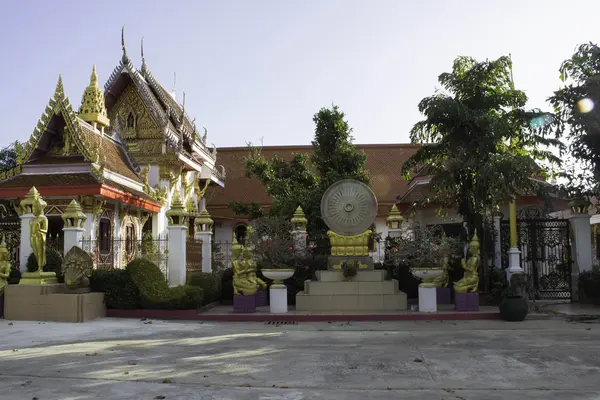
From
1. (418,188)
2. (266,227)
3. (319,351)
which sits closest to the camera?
(319,351)

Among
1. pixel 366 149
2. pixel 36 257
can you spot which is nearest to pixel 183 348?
pixel 36 257

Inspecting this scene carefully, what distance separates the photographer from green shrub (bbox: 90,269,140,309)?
11734 millimetres

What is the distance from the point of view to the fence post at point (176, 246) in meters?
12.3

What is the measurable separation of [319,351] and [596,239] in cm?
2363

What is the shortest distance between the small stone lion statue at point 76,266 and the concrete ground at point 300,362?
3.98 feet

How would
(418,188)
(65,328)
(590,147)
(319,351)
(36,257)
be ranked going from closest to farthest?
1. (319,351)
2. (65,328)
3. (36,257)
4. (590,147)
5. (418,188)

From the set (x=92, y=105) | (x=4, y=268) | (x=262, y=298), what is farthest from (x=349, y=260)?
(x=92, y=105)

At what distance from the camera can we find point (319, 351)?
24.6 feet

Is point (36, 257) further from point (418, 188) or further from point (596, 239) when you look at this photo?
point (596, 239)

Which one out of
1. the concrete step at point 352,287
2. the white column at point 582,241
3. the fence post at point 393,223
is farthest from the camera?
the fence post at point 393,223

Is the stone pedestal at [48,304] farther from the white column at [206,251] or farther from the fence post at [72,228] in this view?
the white column at [206,251]

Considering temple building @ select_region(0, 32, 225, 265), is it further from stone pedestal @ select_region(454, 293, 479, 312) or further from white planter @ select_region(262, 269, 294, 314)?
stone pedestal @ select_region(454, 293, 479, 312)

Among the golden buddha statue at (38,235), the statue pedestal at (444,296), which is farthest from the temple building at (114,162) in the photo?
the statue pedestal at (444,296)

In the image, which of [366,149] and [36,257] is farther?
[366,149]
